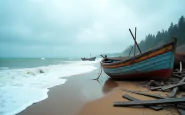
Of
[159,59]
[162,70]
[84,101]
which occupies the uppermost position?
[159,59]

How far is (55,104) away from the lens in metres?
4.97

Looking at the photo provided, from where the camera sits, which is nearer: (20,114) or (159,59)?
(20,114)

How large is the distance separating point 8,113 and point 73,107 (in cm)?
207

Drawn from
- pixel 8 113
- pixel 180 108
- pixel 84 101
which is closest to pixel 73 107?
pixel 84 101

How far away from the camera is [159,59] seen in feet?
23.2

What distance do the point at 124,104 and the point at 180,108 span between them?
58.7 inches

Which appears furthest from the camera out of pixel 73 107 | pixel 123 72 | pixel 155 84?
pixel 123 72

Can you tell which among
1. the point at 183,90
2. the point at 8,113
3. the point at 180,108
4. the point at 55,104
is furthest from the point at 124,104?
the point at 8,113

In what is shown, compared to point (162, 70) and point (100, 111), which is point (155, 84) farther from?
point (100, 111)

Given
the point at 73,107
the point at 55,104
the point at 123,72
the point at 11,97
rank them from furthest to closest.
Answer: the point at 123,72 < the point at 11,97 < the point at 55,104 < the point at 73,107

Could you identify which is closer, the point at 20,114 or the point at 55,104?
the point at 20,114

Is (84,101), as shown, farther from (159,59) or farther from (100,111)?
(159,59)

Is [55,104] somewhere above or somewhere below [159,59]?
below

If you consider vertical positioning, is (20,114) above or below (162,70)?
below
